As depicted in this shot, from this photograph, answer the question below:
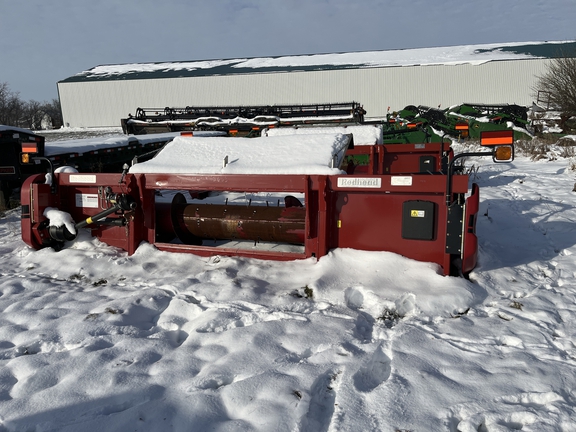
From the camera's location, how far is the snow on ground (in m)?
2.15

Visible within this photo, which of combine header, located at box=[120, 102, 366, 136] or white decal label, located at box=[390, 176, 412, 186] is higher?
combine header, located at box=[120, 102, 366, 136]

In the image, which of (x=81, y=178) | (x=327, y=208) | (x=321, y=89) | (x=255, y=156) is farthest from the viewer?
(x=321, y=89)

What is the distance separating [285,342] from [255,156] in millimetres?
2197

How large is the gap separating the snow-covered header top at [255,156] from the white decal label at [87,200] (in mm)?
698

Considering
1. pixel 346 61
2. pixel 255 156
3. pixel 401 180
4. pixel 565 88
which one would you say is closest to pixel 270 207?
pixel 255 156

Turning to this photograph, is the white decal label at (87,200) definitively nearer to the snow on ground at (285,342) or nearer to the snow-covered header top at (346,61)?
the snow on ground at (285,342)

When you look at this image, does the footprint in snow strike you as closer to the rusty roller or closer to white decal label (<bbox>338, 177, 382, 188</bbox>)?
white decal label (<bbox>338, 177, 382, 188</bbox>)

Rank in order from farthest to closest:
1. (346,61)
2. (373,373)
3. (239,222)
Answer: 1. (346,61)
2. (239,222)
3. (373,373)

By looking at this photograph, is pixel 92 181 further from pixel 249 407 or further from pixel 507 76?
pixel 507 76

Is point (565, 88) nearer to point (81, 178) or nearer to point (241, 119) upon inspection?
point (241, 119)

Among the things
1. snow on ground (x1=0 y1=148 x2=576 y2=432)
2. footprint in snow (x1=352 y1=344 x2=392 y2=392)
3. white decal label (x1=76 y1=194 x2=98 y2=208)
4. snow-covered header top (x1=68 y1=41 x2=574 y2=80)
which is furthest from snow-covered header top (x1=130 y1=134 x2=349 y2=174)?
snow-covered header top (x1=68 y1=41 x2=574 y2=80)

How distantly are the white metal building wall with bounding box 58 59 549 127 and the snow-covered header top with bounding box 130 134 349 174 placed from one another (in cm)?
3271

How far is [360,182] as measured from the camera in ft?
13.1

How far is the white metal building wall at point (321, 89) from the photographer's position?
33375 mm
